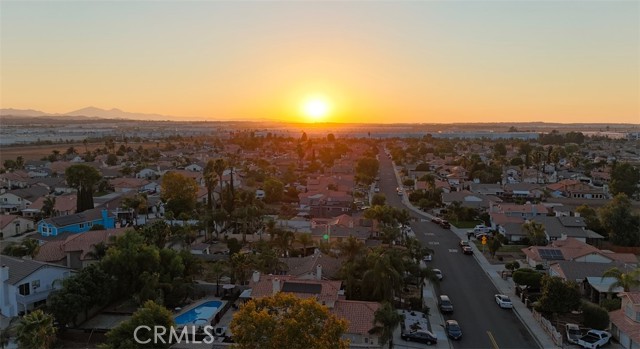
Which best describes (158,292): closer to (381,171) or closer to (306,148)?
(381,171)

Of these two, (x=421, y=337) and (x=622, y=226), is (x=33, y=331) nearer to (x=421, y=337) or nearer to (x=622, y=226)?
(x=421, y=337)

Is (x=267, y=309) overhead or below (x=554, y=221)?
overhead

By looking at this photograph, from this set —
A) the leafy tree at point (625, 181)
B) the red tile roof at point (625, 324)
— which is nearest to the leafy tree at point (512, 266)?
the red tile roof at point (625, 324)

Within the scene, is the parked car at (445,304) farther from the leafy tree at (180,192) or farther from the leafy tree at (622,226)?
the leafy tree at (180,192)

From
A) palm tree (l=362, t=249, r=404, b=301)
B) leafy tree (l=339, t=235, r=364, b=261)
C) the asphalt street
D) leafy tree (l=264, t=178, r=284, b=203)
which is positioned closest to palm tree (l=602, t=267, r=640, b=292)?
the asphalt street

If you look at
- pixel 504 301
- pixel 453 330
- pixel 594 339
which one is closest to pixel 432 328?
pixel 453 330

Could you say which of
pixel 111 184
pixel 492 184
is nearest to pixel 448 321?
pixel 492 184

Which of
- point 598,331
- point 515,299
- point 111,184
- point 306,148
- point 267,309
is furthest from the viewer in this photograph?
point 306,148

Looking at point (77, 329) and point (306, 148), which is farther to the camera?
point (306, 148)
